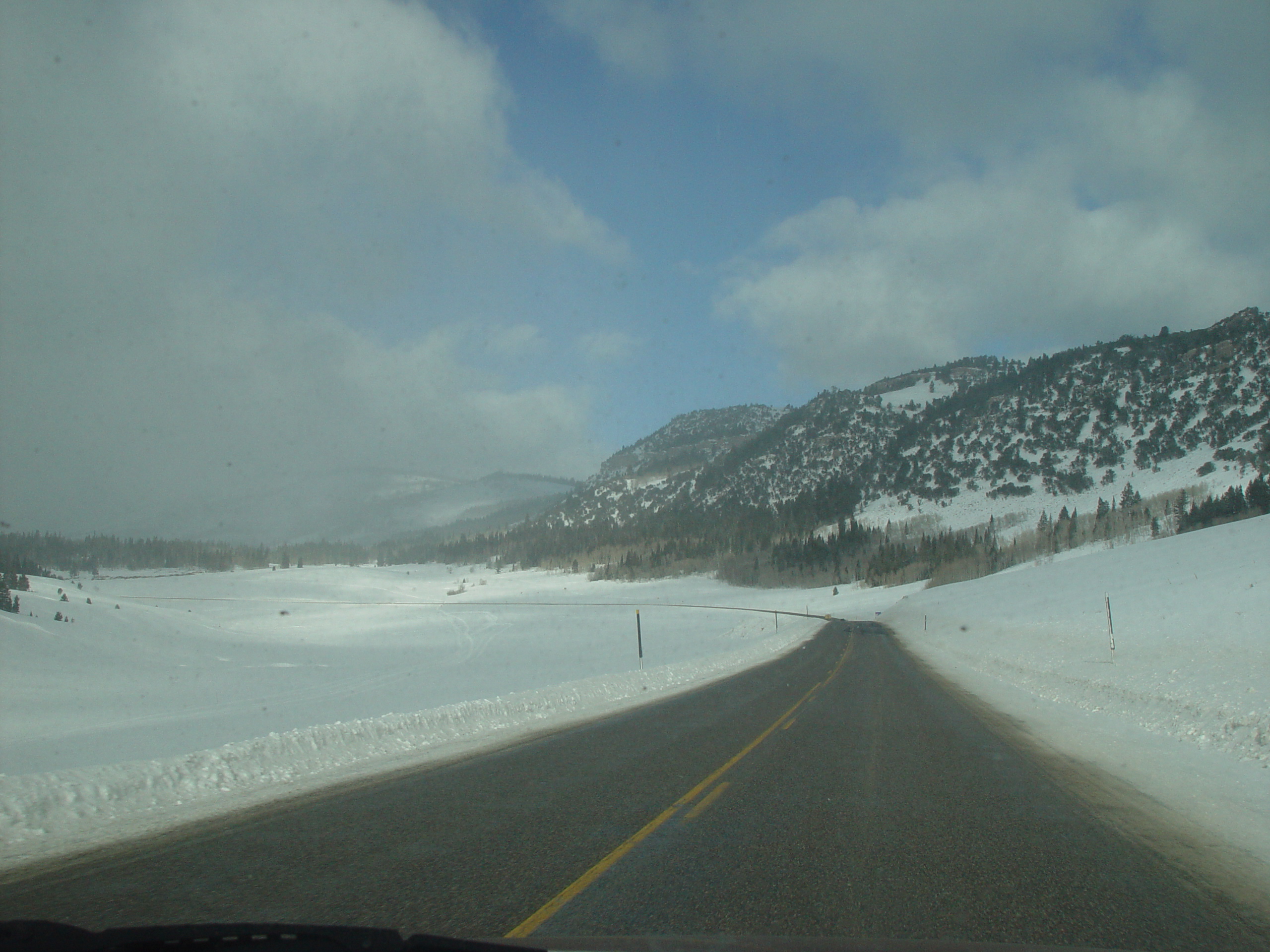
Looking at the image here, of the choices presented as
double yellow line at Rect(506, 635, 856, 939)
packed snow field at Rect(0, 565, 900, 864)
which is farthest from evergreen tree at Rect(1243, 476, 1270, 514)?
double yellow line at Rect(506, 635, 856, 939)

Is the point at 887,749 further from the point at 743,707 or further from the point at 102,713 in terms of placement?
the point at 102,713

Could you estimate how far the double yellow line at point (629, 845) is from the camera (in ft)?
16.0

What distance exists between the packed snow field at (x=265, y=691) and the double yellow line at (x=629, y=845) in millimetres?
4096

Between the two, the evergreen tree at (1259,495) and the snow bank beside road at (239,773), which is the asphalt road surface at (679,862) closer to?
the snow bank beside road at (239,773)

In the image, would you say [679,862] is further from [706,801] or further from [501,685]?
[501,685]

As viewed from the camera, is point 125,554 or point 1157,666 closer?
point 1157,666

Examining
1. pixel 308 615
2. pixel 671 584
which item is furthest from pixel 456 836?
pixel 671 584

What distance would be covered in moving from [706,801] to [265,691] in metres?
23.3

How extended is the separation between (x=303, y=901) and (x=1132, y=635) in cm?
2674

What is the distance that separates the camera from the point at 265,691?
2672cm

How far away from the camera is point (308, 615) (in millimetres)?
78750

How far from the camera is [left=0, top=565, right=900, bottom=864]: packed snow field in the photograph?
28.8 feet

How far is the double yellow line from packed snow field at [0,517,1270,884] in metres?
4.07

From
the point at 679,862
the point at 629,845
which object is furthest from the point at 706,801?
the point at 679,862
